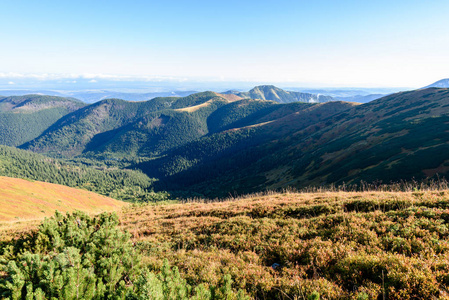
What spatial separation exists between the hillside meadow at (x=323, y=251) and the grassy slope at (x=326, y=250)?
3 cm

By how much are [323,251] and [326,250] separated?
0.16 meters

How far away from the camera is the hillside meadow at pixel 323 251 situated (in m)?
6.30

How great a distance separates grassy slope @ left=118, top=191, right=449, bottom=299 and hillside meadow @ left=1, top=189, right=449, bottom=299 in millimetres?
31

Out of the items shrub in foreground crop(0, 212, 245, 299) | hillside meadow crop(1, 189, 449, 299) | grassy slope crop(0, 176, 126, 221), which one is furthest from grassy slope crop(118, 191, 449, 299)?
grassy slope crop(0, 176, 126, 221)

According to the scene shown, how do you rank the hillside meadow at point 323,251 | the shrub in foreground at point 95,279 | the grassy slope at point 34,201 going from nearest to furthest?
the shrub in foreground at point 95,279, the hillside meadow at point 323,251, the grassy slope at point 34,201

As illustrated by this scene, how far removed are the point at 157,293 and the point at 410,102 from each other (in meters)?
189

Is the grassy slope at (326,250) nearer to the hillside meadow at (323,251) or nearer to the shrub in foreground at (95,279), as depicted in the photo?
the hillside meadow at (323,251)

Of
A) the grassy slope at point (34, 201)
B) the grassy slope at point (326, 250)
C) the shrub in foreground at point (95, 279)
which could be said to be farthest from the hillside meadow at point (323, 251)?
the grassy slope at point (34, 201)

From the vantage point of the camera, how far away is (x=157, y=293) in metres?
4.15

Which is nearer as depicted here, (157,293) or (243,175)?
(157,293)

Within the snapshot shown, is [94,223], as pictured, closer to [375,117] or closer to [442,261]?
[442,261]

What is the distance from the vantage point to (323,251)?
8.74m

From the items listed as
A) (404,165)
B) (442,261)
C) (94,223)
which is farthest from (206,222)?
(404,165)

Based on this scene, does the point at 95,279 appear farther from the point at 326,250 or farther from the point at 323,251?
the point at 326,250
